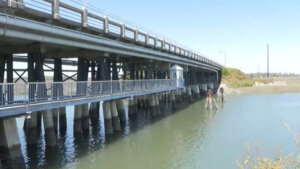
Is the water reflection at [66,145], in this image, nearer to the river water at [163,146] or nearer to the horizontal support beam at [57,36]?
the river water at [163,146]

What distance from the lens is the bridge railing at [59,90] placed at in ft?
33.5

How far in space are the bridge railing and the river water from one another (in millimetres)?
2942

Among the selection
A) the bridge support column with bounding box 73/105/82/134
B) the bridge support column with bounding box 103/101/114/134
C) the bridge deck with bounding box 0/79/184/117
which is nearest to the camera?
the bridge deck with bounding box 0/79/184/117

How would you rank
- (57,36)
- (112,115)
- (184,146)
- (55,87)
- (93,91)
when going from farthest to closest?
(112,115), (184,146), (93,91), (57,36), (55,87)

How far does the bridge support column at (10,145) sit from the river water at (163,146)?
1559 millimetres

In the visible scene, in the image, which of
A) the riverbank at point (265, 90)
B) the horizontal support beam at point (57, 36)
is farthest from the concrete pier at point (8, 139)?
the riverbank at point (265, 90)

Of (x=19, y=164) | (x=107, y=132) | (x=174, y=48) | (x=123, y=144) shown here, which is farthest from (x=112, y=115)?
(x=174, y=48)

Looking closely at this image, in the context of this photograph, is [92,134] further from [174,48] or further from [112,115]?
[174,48]

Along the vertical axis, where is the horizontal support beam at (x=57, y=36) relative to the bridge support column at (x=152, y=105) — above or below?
above

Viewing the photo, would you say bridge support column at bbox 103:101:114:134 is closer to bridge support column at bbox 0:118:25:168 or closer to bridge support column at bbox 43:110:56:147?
bridge support column at bbox 43:110:56:147

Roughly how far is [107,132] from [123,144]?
231cm

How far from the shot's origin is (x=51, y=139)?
47.7 ft

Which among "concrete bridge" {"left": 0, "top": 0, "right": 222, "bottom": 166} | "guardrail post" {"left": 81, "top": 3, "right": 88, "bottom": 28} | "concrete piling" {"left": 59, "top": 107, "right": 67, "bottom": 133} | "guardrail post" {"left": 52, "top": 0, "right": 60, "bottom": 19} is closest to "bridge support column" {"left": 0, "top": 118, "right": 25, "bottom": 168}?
"concrete bridge" {"left": 0, "top": 0, "right": 222, "bottom": 166}

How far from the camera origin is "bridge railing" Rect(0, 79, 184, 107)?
10203 millimetres
